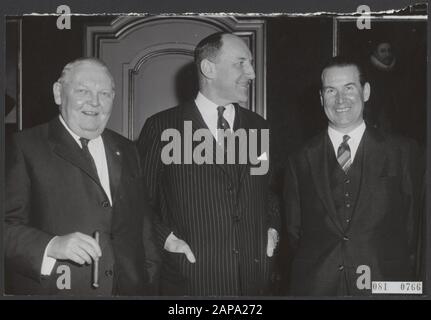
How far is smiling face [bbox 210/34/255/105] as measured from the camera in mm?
2268

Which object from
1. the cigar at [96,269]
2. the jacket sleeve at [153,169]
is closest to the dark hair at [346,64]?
the jacket sleeve at [153,169]

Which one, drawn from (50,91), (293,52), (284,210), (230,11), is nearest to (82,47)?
(50,91)

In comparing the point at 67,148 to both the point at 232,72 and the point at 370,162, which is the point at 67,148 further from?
the point at 370,162

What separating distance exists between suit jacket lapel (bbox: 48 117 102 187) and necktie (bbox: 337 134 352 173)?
793 millimetres

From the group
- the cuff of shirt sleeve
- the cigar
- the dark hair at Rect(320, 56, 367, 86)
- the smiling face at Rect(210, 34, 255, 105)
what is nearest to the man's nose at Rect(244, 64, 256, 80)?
the smiling face at Rect(210, 34, 255, 105)

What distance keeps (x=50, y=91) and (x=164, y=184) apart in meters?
0.48

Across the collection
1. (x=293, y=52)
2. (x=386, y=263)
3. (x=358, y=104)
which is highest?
(x=293, y=52)

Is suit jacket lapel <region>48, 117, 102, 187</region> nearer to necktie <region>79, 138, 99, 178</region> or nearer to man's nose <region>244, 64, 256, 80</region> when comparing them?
necktie <region>79, 138, 99, 178</region>

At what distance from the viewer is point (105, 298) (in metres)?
2.26

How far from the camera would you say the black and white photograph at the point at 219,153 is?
2248 mm

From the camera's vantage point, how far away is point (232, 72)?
2.27m

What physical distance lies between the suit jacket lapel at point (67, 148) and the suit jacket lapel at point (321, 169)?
70cm
